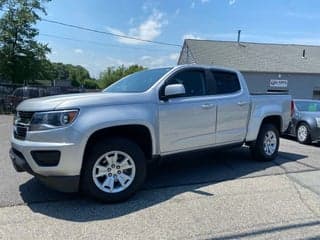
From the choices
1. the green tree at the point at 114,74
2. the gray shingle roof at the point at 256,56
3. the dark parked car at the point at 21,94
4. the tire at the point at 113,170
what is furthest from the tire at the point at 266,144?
the green tree at the point at 114,74

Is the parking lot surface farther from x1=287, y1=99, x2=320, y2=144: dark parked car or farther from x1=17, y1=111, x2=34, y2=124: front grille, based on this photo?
x1=287, y1=99, x2=320, y2=144: dark parked car

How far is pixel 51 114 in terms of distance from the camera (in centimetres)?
454

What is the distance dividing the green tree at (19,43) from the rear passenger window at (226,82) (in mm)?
26910

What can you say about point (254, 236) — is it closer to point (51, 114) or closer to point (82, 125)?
point (82, 125)

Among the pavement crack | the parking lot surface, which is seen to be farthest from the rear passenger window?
the pavement crack

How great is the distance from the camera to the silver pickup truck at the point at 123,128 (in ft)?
14.9

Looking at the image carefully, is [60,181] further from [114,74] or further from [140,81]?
[114,74]

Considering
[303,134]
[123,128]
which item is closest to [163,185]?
[123,128]

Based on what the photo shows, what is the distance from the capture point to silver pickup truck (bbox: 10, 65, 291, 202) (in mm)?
4543

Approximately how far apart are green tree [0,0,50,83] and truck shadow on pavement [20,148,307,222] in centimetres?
2627

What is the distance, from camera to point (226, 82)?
6.71 meters

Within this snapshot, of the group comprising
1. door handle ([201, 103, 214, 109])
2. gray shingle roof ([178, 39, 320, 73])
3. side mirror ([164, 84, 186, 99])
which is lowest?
door handle ([201, 103, 214, 109])

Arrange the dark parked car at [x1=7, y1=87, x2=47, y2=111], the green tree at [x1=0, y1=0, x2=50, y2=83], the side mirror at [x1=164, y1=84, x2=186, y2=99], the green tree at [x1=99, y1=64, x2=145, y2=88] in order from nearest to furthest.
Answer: the side mirror at [x1=164, y1=84, x2=186, y2=99], the dark parked car at [x1=7, y1=87, x2=47, y2=111], the green tree at [x1=0, y1=0, x2=50, y2=83], the green tree at [x1=99, y1=64, x2=145, y2=88]

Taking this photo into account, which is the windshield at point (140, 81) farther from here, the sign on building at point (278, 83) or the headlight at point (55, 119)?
the sign on building at point (278, 83)
